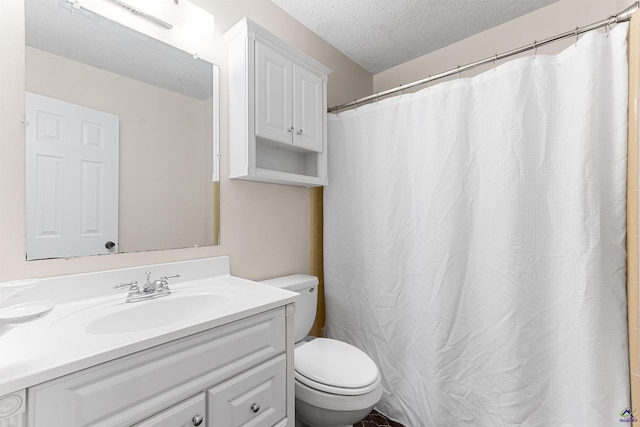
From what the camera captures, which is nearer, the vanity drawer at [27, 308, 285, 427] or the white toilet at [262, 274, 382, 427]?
the vanity drawer at [27, 308, 285, 427]

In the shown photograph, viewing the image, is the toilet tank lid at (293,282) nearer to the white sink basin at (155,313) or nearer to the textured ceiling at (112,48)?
the white sink basin at (155,313)

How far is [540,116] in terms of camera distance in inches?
49.2

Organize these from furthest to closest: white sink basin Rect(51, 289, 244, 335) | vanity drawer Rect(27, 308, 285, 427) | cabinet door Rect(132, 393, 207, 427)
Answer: white sink basin Rect(51, 289, 244, 335) → cabinet door Rect(132, 393, 207, 427) → vanity drawer Rect(27, 308, 285, 427)

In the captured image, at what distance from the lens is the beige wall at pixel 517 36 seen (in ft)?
5.24

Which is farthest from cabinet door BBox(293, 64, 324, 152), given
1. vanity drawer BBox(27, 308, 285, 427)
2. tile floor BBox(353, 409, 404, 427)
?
tile floor BBox(353, 409, 404, 427)

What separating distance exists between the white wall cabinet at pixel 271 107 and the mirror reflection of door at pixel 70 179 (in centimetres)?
50

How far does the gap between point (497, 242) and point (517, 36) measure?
1368mm

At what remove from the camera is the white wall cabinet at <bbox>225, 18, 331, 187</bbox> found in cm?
138

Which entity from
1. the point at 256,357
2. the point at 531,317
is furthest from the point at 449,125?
the point at 256,357

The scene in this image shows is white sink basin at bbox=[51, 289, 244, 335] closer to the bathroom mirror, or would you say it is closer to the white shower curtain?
the bathroom mirror

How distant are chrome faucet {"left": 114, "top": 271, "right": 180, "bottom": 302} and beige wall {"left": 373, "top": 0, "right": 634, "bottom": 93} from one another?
A: 84.7 inches

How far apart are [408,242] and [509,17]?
152 centimetres

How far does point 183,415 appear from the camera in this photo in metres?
0.81

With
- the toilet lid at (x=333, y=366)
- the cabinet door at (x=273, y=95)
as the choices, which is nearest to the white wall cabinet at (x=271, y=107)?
the cabinet door at (x=273, y=95)
